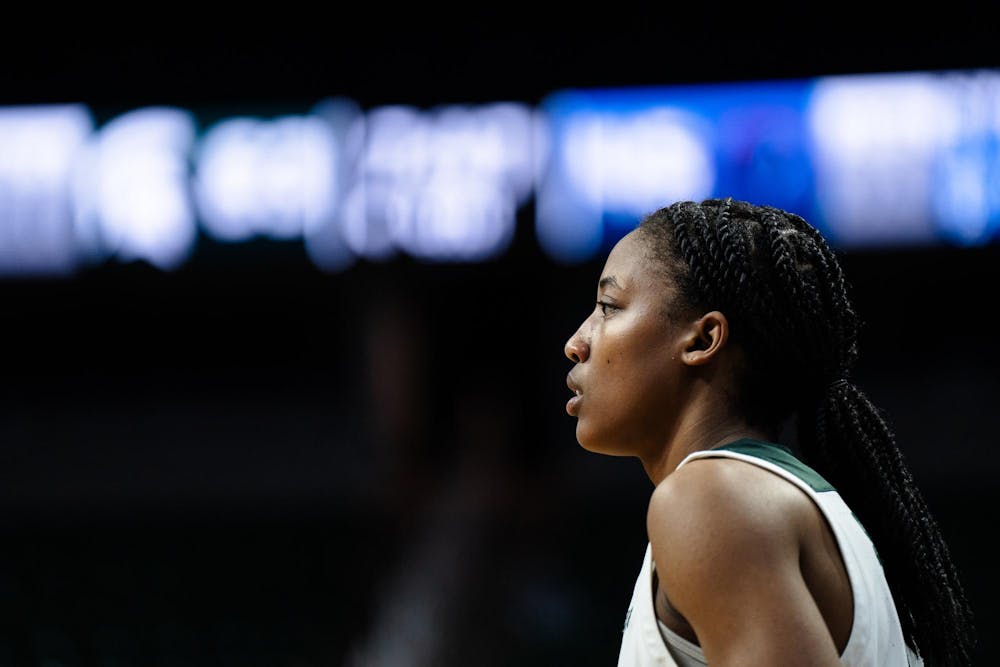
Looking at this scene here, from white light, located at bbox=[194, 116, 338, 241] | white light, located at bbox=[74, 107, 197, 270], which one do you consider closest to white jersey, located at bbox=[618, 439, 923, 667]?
white light, located at bbox=[194, 116, 338, 241]

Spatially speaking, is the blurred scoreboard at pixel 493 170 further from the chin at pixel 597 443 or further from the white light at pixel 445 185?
the chin at pixel 597 443

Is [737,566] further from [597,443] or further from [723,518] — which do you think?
[597,443]

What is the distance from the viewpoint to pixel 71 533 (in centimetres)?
764

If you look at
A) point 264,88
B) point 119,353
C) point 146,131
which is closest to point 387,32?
point 264,88

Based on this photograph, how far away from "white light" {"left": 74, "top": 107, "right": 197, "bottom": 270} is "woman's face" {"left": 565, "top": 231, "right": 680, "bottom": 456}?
617 centimetres

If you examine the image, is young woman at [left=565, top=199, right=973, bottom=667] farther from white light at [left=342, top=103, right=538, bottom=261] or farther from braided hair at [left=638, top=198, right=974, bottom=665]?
white light at [left=342, top=103, right=538, bottom=261]

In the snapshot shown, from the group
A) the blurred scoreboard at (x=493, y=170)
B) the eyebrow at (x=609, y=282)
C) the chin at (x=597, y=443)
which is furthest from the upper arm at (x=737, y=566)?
the blurred scoreboard at (x=493, y=170)

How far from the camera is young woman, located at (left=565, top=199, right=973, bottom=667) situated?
155 centimetres

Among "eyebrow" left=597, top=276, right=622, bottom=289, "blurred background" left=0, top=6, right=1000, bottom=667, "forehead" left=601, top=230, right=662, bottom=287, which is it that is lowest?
"blurred background" left=0, top=6, right=1000, bottom=667

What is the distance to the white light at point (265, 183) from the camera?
7.63 m

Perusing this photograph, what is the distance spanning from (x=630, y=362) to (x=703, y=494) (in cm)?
37

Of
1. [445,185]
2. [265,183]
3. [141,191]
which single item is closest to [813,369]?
[445,185]

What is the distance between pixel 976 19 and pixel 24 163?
641 cm

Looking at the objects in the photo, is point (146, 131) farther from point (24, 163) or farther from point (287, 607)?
point (287, 607)
